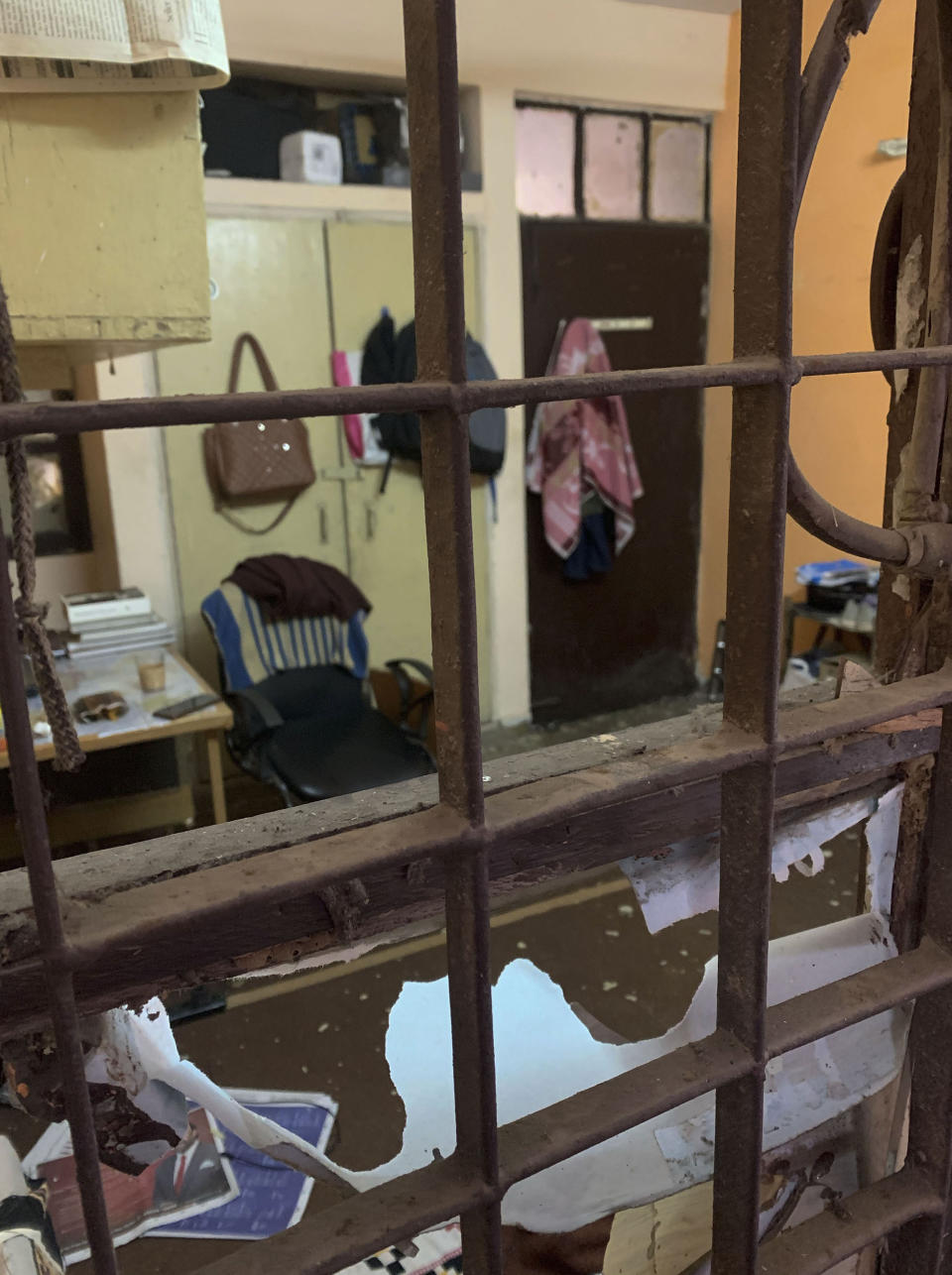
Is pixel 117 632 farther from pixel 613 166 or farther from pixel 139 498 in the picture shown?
pixel 613 166

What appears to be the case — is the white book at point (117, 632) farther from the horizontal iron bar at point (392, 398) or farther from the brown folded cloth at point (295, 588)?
the horizontal iron bar at point (392, 398)

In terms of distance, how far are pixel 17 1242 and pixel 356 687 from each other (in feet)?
8.73

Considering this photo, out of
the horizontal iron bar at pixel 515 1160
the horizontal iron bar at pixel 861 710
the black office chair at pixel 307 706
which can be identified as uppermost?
the horizontal iron bar at pixel 861 710

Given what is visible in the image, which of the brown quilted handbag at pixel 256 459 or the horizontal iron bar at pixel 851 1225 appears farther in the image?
the brown quilted handbag at pixel 256 459

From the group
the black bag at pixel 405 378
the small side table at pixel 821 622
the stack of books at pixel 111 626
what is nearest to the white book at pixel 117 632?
the stack of books at pixel 111 626

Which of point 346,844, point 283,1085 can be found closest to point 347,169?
point 283,1085

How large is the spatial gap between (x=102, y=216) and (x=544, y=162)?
10.5 feet

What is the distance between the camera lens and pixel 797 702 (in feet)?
3.29

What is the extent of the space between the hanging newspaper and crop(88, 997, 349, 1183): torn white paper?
2.75 ft

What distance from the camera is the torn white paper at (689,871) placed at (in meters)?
0.93

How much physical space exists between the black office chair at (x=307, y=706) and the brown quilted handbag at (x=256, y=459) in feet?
1.48

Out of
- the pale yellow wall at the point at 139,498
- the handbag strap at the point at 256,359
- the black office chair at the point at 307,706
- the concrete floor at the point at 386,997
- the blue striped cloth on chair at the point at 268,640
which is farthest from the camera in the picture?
the handbag strap at the point at 256,359

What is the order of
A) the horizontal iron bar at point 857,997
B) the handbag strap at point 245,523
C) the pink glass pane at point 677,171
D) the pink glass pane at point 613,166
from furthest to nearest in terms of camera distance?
the pink glass pane at point 677,171 → the pink glass pane at point 613,166 → the handbag strap at point 245,523 → the horizontal iron bar at point 857,997

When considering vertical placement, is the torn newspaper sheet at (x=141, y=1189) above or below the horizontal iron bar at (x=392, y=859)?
below
